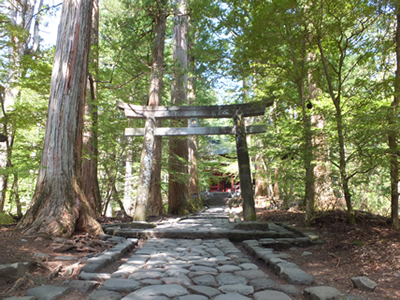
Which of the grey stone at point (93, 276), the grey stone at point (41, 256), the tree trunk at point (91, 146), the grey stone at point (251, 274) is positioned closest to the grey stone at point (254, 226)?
the grey stone at point (251, 274)

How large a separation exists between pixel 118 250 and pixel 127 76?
9.37m

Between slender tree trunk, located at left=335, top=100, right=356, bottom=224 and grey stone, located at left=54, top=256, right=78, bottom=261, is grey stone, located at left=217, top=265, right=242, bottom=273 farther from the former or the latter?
slender tree trunk, located at left=335, top=100, right=356, bottom=224

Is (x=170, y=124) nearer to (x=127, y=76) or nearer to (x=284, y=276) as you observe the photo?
(x=127, y=76)

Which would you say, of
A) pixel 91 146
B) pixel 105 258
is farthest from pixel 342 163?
pixel 91 146

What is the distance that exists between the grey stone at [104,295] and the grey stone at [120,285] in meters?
0.10

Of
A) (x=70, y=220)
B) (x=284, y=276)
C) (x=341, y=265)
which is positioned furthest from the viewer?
(x=70, y=220)

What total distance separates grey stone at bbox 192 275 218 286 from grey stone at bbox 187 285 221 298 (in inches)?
5.8

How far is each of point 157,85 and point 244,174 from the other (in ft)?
14.5

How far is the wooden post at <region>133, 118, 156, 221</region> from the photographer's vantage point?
7.19 metres

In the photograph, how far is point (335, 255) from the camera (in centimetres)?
410

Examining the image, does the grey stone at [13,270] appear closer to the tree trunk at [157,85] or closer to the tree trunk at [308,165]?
the tree trunk at [308,165]

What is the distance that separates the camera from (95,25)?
29.3 feet

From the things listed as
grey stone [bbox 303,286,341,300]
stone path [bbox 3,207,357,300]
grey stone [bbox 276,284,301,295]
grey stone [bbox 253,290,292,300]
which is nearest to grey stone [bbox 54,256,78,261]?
stone path [bbox 3,207,357,300]

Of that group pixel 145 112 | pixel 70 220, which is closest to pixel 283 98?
pixel 145 112
